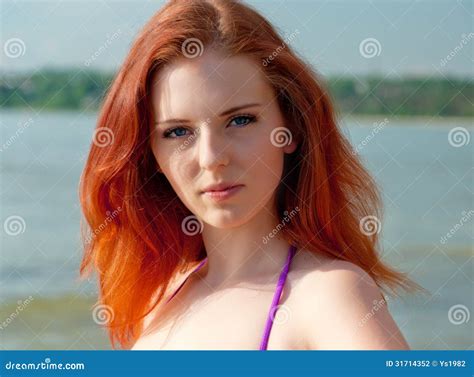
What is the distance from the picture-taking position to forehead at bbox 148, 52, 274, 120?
114 inches

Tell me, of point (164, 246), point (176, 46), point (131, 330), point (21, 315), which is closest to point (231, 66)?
point (176, 46)

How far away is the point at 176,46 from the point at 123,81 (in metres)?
0.26

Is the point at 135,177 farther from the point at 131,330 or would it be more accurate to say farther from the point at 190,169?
the point at 131,330

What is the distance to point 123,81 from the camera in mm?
3201
